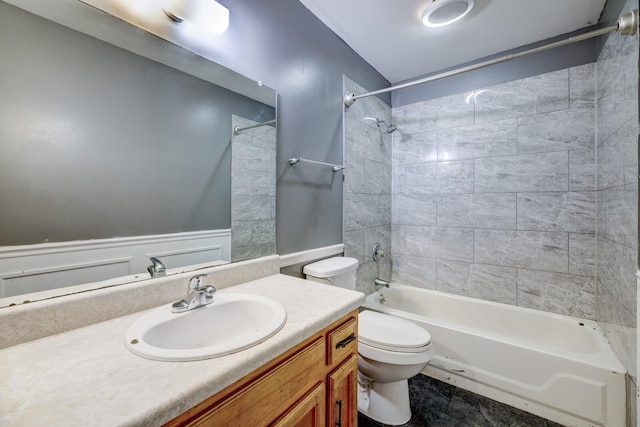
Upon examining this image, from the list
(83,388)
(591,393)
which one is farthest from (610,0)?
(83,388)

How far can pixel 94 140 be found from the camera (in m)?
0.87

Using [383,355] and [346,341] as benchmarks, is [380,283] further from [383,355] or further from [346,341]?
[346,341]

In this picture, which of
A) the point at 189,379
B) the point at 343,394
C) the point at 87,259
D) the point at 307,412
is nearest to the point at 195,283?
the point at 87,259

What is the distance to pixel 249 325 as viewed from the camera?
1014 millimetres

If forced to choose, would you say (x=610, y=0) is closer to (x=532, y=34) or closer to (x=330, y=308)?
(x=532, y=34)

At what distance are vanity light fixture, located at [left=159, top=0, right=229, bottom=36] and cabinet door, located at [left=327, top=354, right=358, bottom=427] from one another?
58.3 inches

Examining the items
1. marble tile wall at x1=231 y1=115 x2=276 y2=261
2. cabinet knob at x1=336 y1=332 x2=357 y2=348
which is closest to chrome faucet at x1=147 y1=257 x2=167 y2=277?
marble tile wall at x1=231 y1=115 x2=276 y2=261

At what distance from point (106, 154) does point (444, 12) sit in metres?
1.99

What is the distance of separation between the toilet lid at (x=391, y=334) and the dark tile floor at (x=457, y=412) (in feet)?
1.63

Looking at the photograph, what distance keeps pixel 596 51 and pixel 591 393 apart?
216cm

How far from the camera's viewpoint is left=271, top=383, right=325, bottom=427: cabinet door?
2.47 feet

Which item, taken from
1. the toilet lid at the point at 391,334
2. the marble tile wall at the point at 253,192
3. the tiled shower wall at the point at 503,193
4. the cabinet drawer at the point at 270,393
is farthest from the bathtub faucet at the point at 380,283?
the cabinet drawer at the point at 270,393

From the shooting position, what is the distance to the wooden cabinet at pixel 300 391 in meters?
0.60

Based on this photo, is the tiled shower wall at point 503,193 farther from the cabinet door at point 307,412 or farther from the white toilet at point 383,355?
the cabinet door at point 307,412
